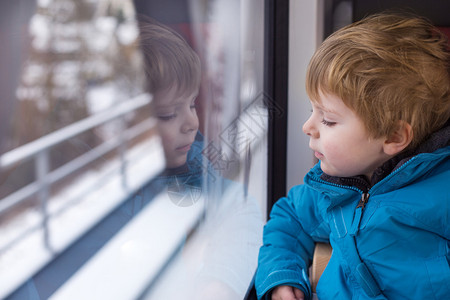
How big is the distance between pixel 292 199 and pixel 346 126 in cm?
29

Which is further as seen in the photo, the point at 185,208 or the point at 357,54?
the point at 185,208

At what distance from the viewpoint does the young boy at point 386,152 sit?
80 cm

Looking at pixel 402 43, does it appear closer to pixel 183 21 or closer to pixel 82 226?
pixel 183 21

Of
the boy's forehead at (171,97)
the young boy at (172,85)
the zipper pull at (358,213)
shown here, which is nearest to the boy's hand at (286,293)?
the zipper pull at (358,213)

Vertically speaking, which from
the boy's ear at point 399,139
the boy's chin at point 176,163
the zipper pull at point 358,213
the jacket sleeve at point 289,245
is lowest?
the jacket sleeve at point 289,245

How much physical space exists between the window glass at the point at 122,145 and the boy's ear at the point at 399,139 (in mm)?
381

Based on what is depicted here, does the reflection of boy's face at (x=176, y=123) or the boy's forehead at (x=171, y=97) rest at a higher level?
the boy's forehead at (x=171, y=97)

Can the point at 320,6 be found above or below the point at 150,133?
above

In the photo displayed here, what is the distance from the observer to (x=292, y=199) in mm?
1079

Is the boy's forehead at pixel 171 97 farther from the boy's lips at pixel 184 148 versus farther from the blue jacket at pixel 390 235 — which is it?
the blue jacket at pixel 390 235

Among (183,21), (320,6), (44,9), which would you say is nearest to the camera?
(44,9)

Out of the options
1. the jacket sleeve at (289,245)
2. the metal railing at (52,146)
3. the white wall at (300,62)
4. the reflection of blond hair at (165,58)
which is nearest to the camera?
the metal railing at (52,146)

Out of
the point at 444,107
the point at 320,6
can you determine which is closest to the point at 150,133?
the point at 444,107

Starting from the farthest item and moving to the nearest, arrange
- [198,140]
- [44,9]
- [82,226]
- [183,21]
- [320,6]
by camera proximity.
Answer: [320,6]
[198,140]
[183,21]
[82,226]
[44,9]
